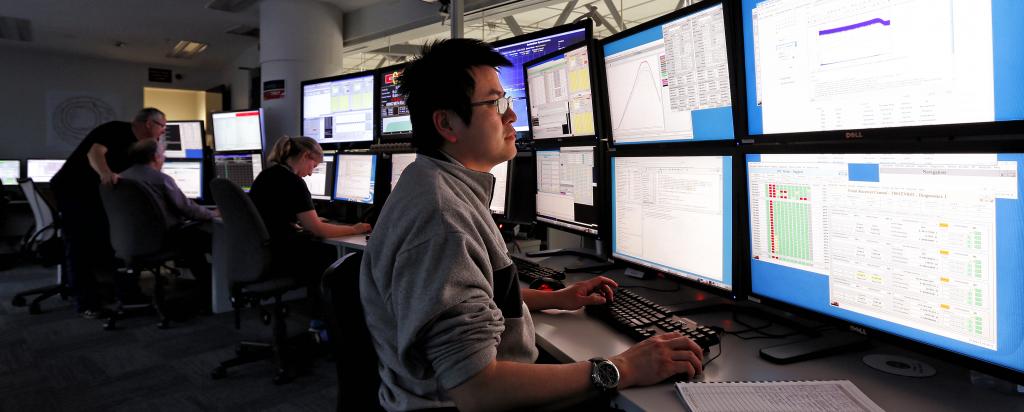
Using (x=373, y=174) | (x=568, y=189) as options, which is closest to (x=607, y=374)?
(x=568, y=189)

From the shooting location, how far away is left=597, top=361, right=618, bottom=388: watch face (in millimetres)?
901

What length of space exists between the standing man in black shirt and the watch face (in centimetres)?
417

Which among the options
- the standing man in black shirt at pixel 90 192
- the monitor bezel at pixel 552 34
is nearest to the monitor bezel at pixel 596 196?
the monitor bezel at pixel 552 34

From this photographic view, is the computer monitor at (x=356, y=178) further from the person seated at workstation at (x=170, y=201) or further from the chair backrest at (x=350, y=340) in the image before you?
the chair backrest at (x=350, y=340)

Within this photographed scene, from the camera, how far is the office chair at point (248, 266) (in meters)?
2.70

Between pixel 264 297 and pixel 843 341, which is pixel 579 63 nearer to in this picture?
pixel 843 341

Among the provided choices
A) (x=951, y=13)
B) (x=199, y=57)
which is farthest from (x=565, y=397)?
(x=199, y=57)

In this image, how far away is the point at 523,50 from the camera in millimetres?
2281

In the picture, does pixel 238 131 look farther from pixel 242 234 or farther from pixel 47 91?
pixel 47 91

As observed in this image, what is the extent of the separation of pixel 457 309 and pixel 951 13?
2.84 ft

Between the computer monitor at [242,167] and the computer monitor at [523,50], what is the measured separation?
284 cm

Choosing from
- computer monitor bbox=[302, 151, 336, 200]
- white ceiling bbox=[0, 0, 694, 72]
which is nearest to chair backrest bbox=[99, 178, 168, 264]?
computer monitor bbox=[302, 151, 336, 200]

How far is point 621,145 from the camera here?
164cm

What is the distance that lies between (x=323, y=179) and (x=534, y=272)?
2.23m
